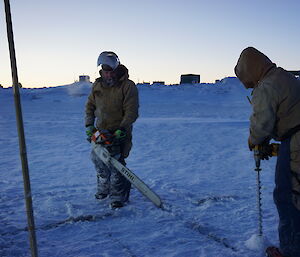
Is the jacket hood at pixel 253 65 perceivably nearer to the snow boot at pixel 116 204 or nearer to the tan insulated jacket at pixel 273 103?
the tan insulated jacket at pixel 273 103

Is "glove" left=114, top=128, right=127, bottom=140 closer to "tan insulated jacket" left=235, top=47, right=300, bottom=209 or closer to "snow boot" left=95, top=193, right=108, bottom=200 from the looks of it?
"snow boot" left=95, top=193, right=108, bottom=200

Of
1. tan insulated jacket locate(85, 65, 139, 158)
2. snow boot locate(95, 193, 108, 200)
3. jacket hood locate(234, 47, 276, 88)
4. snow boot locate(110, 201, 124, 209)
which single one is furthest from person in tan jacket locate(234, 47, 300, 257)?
snow boot locate(95, 193, 108, 200)

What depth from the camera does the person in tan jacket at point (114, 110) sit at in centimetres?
415

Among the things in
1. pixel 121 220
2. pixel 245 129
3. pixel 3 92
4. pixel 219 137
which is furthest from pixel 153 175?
pixel 3 92

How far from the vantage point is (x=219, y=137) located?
32.6 ft

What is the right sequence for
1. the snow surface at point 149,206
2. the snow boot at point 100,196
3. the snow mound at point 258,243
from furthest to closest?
the snow boot at point 100,196
the snow surface at point 149,206
the snow mound at point 258,243

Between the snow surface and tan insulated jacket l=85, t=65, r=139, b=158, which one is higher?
tan insulated jacket l=85, t=65, r=139, b=158

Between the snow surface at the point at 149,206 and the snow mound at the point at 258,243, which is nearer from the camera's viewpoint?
the snow mound at the point at 258,243

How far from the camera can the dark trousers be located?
2.54 m

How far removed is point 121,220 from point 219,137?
22.0ft

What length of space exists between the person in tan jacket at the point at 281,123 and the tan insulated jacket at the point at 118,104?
1813 millimetres

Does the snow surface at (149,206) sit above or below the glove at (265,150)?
below

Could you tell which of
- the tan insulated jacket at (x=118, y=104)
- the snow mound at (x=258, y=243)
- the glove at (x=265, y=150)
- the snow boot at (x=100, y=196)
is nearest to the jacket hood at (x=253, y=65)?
the glove at (x=265, y=150)

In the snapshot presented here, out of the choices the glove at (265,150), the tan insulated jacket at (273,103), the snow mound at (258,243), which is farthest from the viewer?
the snow mound at (258,243)
